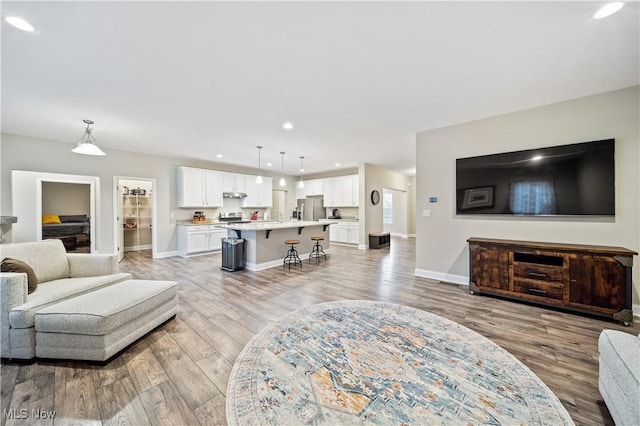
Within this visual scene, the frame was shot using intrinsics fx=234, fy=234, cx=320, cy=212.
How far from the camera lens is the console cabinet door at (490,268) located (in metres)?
3.27

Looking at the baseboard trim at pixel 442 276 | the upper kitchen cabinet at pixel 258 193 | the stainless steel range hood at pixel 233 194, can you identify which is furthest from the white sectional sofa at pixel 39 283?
the upper kitchen cabinet at pixel 258 193

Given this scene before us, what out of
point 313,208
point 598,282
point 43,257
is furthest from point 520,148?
point 313,208

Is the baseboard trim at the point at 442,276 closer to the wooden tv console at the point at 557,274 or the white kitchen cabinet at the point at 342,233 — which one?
the wooden tv console at the point at 557,274

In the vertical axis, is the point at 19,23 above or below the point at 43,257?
above

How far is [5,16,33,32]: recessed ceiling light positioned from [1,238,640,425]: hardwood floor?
2687 mm

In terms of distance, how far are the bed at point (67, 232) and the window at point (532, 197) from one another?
27.8 ft

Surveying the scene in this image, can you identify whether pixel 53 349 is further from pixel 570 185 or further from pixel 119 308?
pixel 570 185

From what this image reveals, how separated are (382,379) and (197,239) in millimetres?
6047

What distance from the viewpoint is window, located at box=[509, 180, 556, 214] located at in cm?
323

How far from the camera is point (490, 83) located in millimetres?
2727

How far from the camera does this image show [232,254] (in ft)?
15.8

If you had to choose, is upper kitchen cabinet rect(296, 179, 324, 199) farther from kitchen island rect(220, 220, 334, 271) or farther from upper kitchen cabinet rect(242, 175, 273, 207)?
kitchen island rect(220, 220, 334, 271)

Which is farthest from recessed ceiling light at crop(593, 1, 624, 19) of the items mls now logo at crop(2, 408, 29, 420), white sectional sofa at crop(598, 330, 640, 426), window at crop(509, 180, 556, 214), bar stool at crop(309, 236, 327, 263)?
bar stool at crop(309, 236, 327, 263)

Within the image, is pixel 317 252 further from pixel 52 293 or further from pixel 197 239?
pixel 52 293
